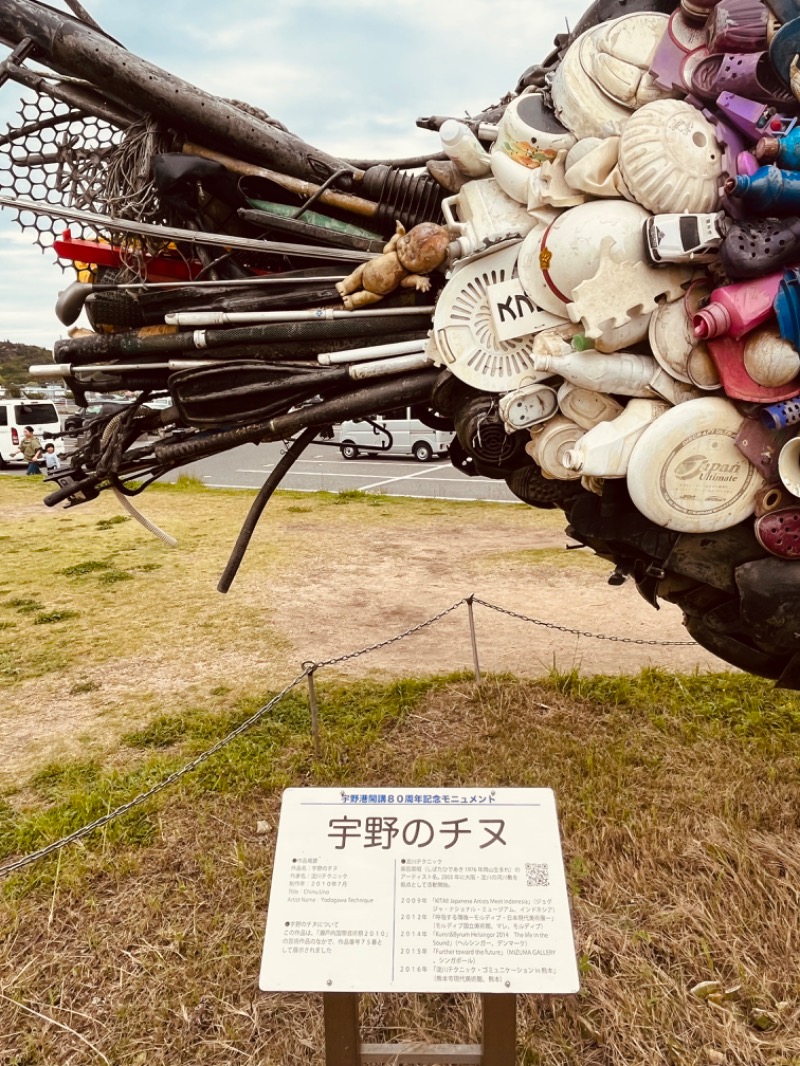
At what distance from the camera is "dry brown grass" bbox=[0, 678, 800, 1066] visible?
264 cm

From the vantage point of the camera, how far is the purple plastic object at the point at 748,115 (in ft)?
7.25

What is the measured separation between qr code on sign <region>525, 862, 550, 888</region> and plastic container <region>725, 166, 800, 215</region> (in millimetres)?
1887

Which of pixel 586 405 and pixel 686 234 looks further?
pixel 586 405

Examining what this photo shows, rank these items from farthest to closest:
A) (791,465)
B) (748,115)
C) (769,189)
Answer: (791,465)
(748,115)
(769,189)

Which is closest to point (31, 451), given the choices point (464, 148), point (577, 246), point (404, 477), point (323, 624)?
point (404, 477)

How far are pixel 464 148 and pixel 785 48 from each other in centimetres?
97

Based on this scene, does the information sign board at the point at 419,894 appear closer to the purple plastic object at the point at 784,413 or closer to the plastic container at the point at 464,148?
the purple plastic object at the point at 784,413

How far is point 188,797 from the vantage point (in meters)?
4.07

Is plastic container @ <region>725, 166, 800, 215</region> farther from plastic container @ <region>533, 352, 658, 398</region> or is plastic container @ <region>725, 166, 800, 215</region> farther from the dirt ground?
the dirt ground

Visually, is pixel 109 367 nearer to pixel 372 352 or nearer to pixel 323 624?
pixel 372 352

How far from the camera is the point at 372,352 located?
2.89 metres

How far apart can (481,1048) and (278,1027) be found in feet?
2.83

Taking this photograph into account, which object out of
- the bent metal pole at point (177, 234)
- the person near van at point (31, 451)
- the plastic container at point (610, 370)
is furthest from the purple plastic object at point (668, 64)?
the person near van at point (31, 451)

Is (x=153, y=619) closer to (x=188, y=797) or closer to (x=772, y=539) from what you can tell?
(x=188, y=797)
